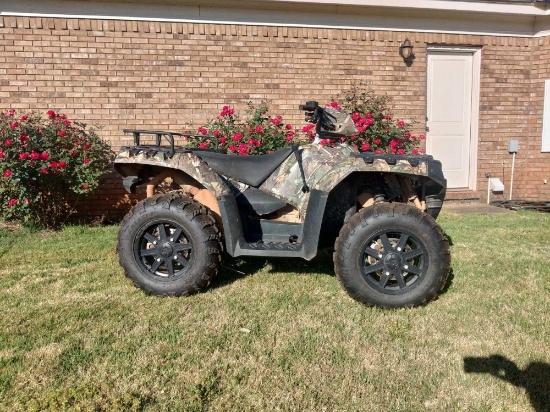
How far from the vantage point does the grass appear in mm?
2365

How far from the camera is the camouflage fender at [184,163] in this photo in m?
3.72

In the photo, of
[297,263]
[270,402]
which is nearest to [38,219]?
[297,263]

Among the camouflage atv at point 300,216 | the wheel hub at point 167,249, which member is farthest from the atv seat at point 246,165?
the wheel hub at point 167,249

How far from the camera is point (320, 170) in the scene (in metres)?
3.65

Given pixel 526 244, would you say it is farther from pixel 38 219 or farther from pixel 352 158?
pixel 38 219

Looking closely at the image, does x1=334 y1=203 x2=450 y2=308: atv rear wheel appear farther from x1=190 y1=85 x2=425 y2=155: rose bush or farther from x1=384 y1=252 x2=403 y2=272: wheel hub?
x1=190 y1=85 x2=425 y2=155: rose bush

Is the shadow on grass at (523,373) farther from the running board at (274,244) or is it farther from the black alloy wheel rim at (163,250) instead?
→ the black alloy wheel rim at (163,250)

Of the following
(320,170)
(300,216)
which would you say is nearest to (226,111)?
(300,216)

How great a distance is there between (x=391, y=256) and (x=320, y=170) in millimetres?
879

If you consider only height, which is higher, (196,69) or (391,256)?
(196,69)

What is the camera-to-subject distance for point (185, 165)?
378cm

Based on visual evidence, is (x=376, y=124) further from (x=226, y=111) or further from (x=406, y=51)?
(x=226, y=111)

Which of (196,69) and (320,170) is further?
(196,69)

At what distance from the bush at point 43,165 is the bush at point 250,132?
150 cm
